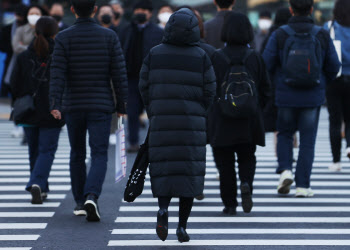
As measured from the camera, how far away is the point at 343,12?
1005cm

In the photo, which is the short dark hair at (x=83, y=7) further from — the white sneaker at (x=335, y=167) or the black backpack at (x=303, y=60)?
the white sneaker at (x=335, y=167)

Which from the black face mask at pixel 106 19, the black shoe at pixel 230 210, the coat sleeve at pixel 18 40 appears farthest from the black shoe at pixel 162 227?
the black face mask at pixel 106 19

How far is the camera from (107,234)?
23.2 ft

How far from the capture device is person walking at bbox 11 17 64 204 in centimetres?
845

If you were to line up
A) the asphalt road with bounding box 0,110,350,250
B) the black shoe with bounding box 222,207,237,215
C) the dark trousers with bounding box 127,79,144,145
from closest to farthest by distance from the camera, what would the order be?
1. the asphalt road with bounding box 0,110,350,250
2. the black shoe with bounding box 222,207,237,215
3. the dark trousers with bounding box 127,79,144,145

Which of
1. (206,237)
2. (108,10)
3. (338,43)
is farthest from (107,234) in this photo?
(108,10)

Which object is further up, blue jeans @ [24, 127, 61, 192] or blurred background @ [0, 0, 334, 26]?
blue jeans @ [24, 127, 61, 192]

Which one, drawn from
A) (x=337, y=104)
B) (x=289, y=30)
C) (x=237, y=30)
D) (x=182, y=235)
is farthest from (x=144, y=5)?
(x=182, y=235)

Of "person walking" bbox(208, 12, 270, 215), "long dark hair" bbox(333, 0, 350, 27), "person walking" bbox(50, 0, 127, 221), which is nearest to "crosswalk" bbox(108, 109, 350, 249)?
"person walking" bbox(208, 12, 270, 215)

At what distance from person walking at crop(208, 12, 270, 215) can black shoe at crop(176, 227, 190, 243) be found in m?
1.07

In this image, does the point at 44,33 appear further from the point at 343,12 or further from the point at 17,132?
the point at 17,132

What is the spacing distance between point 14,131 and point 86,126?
7603mm

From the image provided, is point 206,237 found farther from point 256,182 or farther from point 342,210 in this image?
point 256,182

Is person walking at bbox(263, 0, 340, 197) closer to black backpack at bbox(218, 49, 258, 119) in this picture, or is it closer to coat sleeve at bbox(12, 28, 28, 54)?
black backpack at bbox(218, 49, 258, 119)
